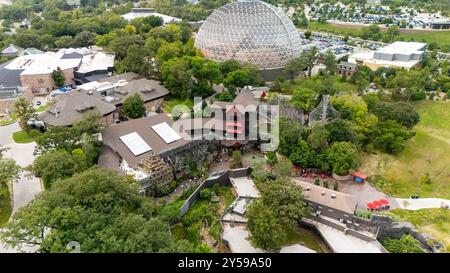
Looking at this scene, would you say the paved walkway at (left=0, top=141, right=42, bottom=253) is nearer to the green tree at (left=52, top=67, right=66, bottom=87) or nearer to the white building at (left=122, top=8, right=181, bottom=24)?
the green tree at (left=52, top=67, right=66, bottom=87)

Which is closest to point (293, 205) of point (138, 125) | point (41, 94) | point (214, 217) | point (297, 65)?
point (214, 217)

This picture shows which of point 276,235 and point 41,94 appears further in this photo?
point 41,94

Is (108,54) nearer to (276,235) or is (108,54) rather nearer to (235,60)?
(235,60)

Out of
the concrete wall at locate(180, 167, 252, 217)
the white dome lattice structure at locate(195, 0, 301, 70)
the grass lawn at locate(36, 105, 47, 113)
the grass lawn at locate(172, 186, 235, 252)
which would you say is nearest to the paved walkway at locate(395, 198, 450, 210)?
the concrete wall at locate(180, 167, 252, 217)

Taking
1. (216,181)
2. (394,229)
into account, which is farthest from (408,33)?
(216,181)

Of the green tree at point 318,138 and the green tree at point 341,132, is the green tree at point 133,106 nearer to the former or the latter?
the green tree at point 318,138
